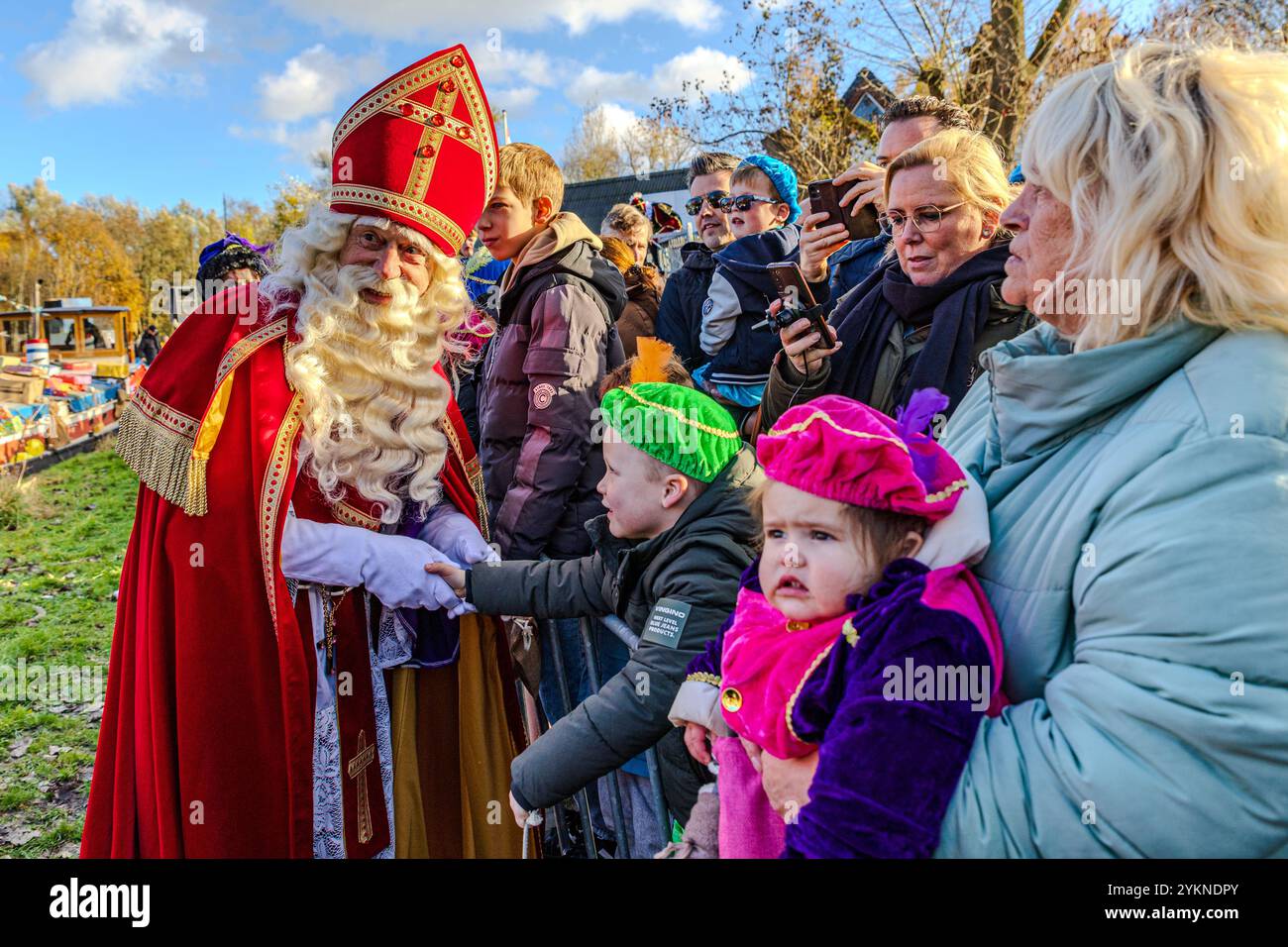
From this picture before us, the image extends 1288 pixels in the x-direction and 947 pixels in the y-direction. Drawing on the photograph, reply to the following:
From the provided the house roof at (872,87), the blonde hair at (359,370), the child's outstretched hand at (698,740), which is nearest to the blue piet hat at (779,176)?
the blonde hair at (359,370)

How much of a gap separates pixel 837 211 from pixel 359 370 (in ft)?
6.26

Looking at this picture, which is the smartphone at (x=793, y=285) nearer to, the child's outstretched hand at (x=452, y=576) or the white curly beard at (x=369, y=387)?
the white curly beard at (x=369, y=387)

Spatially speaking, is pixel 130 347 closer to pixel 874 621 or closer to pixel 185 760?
pixel 185 760

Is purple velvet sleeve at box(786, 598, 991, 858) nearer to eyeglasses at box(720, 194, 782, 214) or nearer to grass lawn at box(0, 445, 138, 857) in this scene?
eyeglasses at box(720, 194, 782, 214)

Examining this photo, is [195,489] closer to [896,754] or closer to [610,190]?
[896,754]

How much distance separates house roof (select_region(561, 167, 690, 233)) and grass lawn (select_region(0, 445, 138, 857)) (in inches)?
848

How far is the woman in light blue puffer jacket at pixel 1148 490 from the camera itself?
1.10m

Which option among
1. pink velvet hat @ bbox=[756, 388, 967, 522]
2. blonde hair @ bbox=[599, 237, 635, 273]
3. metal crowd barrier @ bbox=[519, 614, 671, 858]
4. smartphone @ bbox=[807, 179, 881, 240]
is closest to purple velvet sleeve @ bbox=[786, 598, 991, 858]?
pink velvet hat @ bbox=[756, 388, 967, 522]

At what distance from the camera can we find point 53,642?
6418 millimetres

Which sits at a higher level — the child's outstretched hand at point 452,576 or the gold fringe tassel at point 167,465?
the gold fringe tassel at point 167,465

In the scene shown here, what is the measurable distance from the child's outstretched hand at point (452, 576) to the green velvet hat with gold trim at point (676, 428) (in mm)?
700

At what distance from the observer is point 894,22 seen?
11.0 metres
